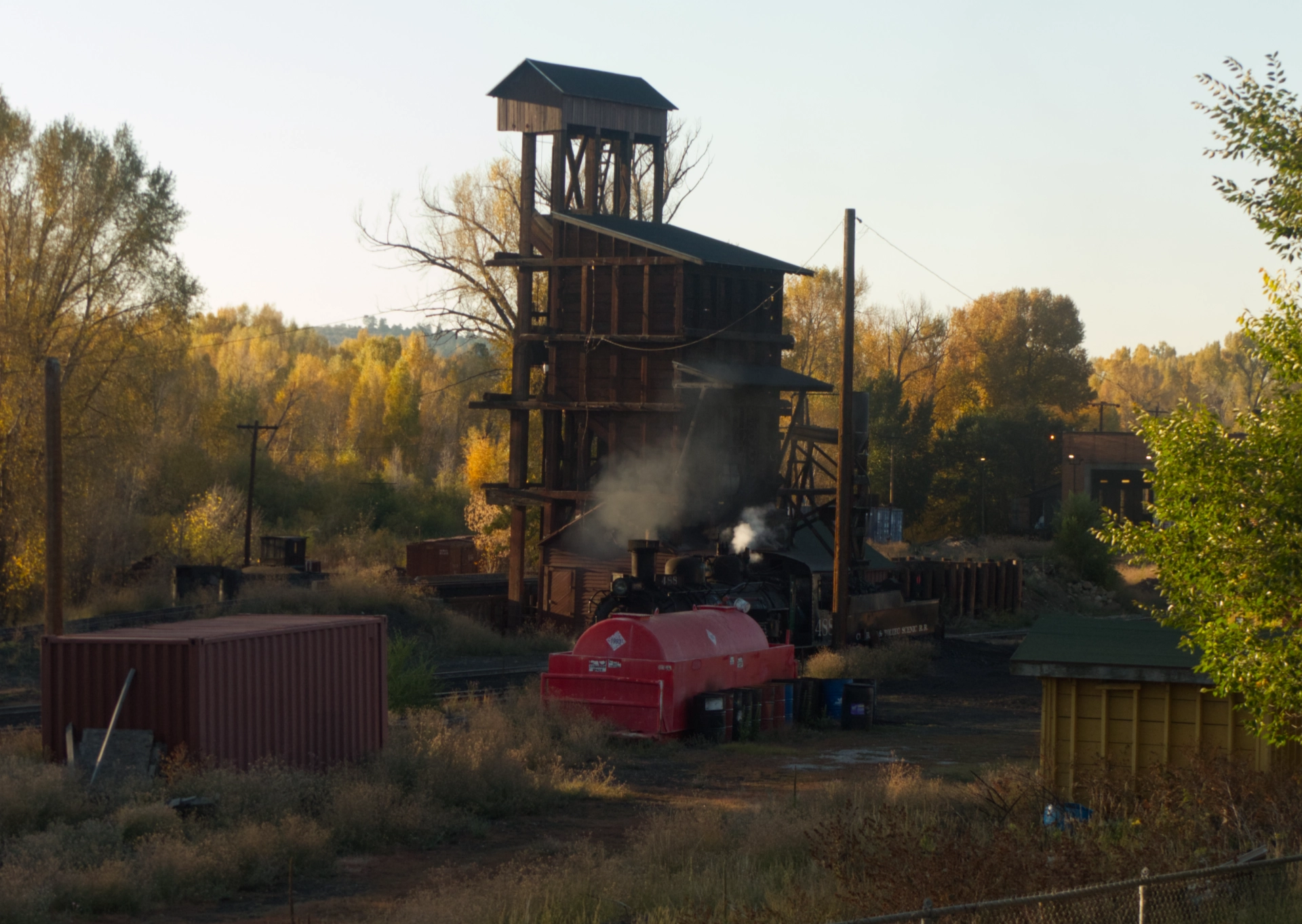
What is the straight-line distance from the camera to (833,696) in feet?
89.8

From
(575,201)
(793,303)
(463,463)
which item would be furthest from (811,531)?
(463,463)

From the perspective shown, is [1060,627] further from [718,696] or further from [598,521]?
[598,521]

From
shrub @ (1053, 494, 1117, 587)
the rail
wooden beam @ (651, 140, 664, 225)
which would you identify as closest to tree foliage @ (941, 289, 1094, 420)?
shrub @ (1053, 494, 1117, 587)

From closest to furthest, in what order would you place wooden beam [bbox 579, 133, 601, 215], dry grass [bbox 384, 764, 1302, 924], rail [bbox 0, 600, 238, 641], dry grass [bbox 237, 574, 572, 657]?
dry grass [bbox 384, 764, 1302, 924] < rail [bbox 0, 600, 238, 641] < dry grass [bbox 237, 574, 572, 657] < wooden beam [bbox 579, 133, 601, 215]

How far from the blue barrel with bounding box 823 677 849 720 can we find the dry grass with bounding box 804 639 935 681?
3.39 metres

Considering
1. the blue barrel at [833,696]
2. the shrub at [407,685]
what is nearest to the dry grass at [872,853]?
the blue barrel at [833,696]

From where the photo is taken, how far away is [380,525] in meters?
78.5

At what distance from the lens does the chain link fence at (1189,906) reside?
10.6m

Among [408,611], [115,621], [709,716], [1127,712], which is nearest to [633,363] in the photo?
[408,611]

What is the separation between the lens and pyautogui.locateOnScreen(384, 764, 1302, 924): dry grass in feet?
37.2

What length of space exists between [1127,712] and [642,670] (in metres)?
9.06

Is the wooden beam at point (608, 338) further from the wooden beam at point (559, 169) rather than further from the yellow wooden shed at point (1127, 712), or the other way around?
the yellow wooden shed at point (1127, 712)

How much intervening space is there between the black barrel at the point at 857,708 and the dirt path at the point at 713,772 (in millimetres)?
329

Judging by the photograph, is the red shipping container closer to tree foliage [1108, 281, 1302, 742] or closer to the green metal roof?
the green metal roof
